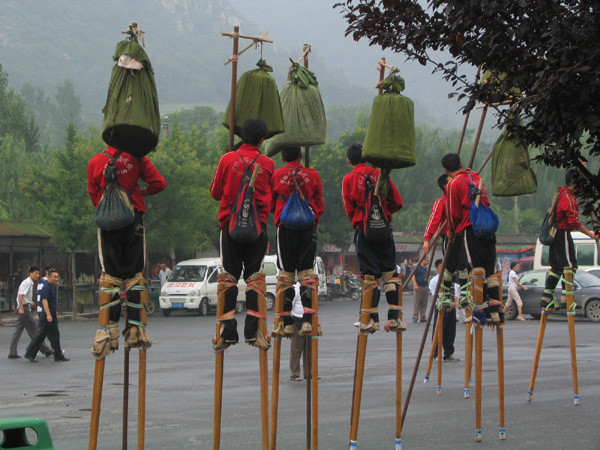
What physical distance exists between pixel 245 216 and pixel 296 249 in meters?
1.25

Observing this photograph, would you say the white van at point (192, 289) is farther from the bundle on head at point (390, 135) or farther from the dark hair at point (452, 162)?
the bundle on head at point (390, 135)

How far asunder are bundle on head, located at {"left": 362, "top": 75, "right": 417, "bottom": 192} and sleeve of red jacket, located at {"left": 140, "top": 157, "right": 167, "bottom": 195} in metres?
1.73

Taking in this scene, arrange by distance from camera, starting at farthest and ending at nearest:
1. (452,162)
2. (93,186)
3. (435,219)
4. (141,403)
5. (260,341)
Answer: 1. (435,219)
2. (452,162)
3. (93,186)
4. (260,341)
5. (141,403)

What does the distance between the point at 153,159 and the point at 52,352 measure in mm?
19822

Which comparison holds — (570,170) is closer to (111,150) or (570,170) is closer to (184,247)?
(111,150)

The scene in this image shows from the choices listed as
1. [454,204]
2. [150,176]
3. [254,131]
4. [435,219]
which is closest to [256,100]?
[254,131]

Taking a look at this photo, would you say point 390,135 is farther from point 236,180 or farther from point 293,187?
point 236,180

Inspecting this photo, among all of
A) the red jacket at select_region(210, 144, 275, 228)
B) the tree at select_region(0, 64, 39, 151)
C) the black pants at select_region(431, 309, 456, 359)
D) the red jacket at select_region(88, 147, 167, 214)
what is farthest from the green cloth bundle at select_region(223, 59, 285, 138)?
the tree at select_region(0, 64, 39, 151)

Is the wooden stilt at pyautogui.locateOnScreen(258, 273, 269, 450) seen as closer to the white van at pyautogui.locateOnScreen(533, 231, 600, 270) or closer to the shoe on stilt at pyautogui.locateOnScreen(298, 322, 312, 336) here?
the shoe on stilt at pyautogui.locateOnScreen(298, 322, 312, 336)

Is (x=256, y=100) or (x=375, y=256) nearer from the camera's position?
(x=256, y=100)

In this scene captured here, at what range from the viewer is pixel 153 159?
38281 mm

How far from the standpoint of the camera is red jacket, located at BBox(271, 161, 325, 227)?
860 cm

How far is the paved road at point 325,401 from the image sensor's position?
845 centimetres

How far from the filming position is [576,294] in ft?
96.8
